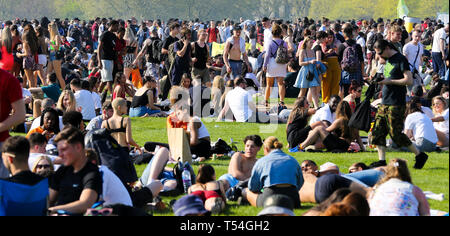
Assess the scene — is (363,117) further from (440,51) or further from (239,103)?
(440,51)

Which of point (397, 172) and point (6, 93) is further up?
point (6, 93)

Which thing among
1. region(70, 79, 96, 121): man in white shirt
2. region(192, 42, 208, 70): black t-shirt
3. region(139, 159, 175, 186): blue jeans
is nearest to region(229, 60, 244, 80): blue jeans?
region(192, 42, 208, 70): black t-shirt

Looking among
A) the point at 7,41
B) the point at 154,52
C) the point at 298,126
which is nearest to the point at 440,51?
the point at 154,52

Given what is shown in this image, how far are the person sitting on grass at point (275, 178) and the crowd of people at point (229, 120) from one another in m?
0.01

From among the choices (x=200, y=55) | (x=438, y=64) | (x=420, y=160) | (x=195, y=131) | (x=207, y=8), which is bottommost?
(x=420, y=160)

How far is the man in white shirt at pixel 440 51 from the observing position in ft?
61.8

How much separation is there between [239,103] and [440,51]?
22.3 ft

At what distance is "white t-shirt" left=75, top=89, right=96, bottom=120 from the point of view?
1366 centimetres

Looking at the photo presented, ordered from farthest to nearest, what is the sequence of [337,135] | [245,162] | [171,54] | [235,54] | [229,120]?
1. [235,54]
2. [171,54]
3. [229,120]
4. [337,135]
5. [245,162]

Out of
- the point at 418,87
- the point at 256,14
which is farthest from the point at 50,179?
the point at 256,14

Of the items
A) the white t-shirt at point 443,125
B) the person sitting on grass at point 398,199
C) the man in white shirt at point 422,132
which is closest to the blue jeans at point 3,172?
the person sitting on grass at point 398,199

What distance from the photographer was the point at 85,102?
Result: 1369 cm

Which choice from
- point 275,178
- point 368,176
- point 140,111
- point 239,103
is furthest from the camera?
point 140,111
